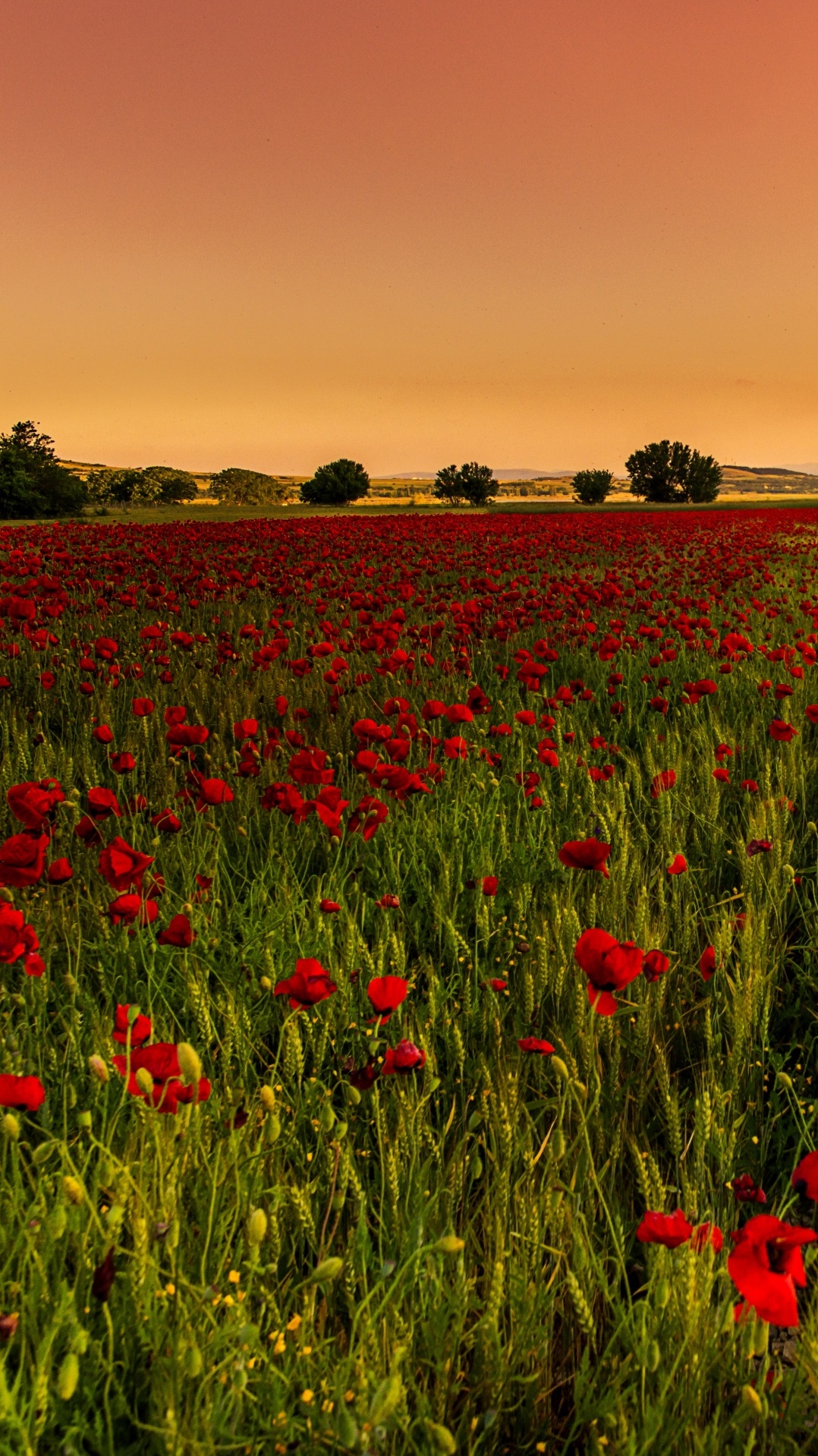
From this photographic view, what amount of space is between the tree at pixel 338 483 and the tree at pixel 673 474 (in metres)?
27.5

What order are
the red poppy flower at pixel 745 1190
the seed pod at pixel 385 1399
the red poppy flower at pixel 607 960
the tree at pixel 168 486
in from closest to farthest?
the seed pod at pixel 385 1399
the red poppy flower at pixel 745 1190
the red poppy flower at pixel 607 960
the tree at pixel 168 486

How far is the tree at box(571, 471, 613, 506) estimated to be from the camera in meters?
68.4

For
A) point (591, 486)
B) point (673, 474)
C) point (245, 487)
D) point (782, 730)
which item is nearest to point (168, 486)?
point (245, 487)

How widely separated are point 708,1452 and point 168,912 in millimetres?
1670

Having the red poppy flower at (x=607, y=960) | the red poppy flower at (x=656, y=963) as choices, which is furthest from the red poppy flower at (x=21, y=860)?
the red poppy flower at (x=656, y=963)

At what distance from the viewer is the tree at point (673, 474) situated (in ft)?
258

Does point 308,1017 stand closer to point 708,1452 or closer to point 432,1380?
point 432,1380

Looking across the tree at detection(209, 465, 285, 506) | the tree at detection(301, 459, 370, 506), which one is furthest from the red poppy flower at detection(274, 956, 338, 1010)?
the tree at detection(209, 465, 285, 506)

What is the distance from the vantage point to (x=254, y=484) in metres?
81.1

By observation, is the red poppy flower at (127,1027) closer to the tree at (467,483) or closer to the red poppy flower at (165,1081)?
the red poppy flower at (165,1081)

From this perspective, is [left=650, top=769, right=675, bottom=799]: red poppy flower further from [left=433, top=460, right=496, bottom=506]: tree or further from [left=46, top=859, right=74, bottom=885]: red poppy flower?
[left=433, top=460, right=496, bottom=506]: tree

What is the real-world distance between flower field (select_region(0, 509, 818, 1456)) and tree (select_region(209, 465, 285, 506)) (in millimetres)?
76438

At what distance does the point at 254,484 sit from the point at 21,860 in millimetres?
83952

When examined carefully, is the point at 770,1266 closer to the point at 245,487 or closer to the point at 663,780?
the point at 663,780
